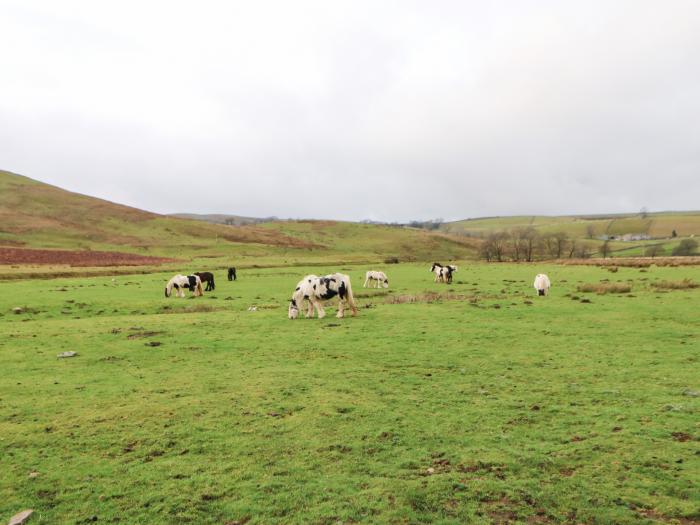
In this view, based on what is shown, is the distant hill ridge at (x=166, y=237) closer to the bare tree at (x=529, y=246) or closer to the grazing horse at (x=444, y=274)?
the bare tree at (x=529, y=246)

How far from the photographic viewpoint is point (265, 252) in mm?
94750

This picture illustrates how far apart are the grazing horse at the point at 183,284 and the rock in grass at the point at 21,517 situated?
86.2ft

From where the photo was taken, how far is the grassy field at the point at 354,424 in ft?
20.6

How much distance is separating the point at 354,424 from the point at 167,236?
108m

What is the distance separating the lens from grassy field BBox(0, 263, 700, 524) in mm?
6266

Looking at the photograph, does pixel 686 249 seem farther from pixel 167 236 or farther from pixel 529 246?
pixel 167 236

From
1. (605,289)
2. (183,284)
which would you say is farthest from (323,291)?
(605,289)

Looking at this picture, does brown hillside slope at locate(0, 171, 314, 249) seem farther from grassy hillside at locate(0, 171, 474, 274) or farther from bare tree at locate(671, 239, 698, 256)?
bare tree at locate(671, 239, 698, 256)

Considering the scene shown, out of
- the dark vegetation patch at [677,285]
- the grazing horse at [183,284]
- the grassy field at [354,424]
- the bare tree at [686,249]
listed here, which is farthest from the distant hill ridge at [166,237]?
the bare tree at [686,249]

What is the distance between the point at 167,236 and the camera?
4218 inches

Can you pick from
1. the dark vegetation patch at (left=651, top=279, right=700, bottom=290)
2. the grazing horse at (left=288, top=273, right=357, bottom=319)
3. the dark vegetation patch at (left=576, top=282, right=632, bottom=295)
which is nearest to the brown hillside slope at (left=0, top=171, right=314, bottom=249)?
the grazing horse at (left=288, top=273, right=357, bottom=319)

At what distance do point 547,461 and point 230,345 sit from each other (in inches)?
451

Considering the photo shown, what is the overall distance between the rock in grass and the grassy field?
11cm

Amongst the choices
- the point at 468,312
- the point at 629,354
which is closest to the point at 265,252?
the point at 468,312
